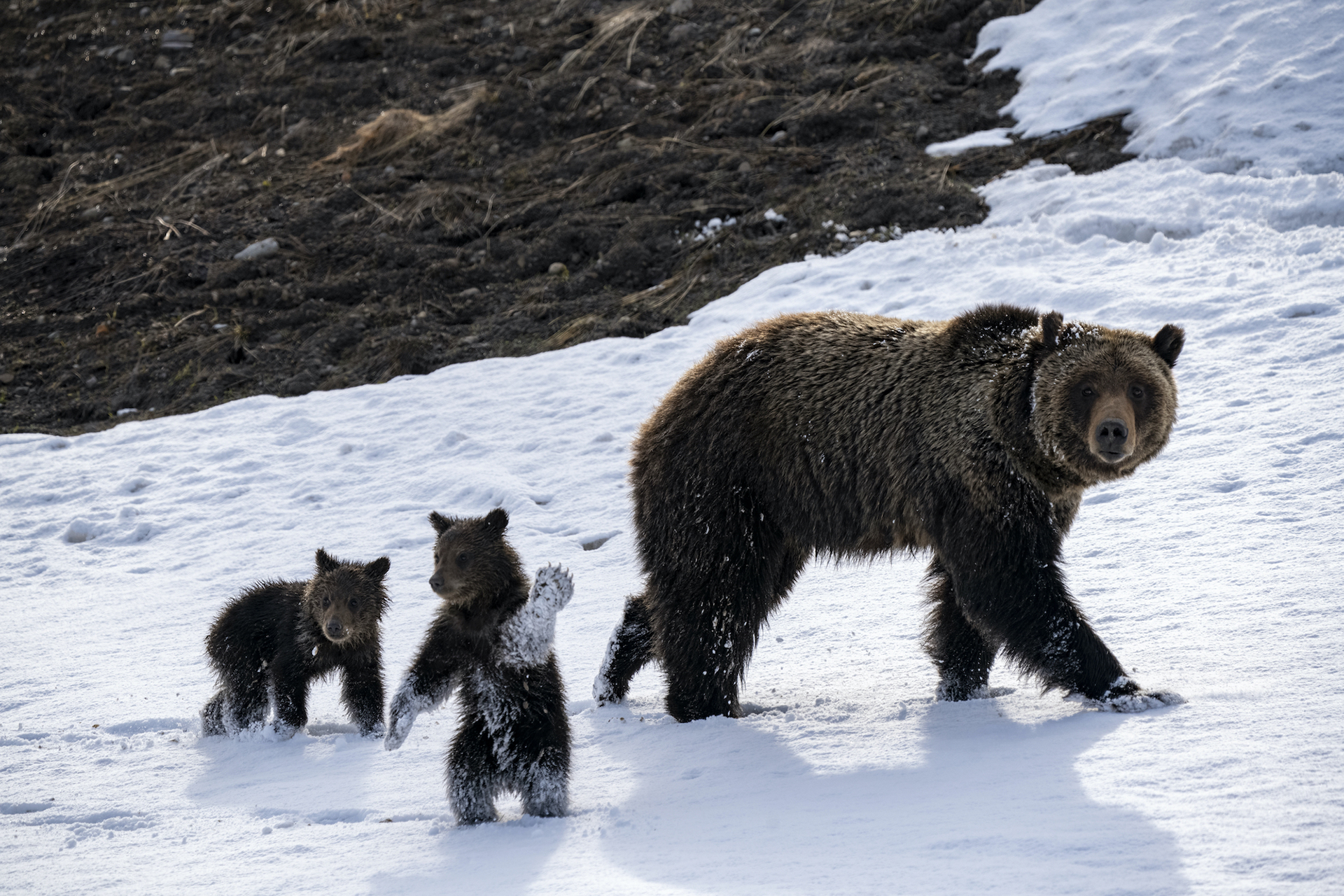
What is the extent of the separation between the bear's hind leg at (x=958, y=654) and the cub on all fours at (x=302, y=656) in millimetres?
3159

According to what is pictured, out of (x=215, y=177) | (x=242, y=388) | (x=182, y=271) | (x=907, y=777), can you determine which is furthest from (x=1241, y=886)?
(x=215, y=177)

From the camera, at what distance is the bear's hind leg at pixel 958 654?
5.68 meters

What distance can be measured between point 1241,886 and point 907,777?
1563mm

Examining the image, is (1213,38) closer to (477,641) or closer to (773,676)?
(773,676)

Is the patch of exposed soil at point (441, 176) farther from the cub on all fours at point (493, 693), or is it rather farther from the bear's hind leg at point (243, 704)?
the cub on all fours at point (493, 693)

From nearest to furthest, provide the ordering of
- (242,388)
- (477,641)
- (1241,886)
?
(1241,886), (477,641), (242,388)

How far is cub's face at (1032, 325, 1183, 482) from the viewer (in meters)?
5.20

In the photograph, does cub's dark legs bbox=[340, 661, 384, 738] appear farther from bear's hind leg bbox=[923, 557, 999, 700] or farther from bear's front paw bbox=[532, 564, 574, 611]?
bear's hind leg bbox=[923, 557, 999, 700]

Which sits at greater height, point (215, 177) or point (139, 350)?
point (215, 177)

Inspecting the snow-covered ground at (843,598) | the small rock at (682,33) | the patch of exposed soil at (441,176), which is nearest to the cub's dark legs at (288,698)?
the snow-covered ground at (843,598)

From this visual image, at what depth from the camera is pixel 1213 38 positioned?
12828 mm

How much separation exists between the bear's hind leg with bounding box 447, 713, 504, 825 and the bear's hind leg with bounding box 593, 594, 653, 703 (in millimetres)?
1625

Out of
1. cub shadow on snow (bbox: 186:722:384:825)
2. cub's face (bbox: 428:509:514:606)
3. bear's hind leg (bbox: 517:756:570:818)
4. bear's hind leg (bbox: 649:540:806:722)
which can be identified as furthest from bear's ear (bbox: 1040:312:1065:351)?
cub shadow on snow (bbox: 186:722:384:825)

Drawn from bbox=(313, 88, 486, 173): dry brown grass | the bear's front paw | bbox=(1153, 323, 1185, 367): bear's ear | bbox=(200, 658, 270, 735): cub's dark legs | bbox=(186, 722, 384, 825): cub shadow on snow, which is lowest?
bbox=(186, 722, 384, 825): cub shadow on snow
